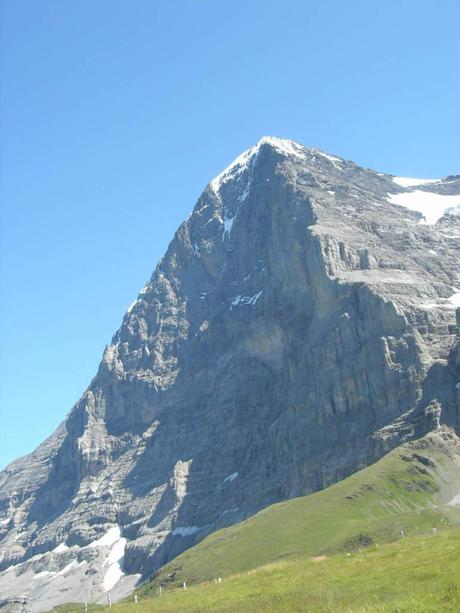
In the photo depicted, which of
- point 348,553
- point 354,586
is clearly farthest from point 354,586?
point 348,553

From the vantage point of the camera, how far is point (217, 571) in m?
156

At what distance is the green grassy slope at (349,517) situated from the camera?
5797 inches

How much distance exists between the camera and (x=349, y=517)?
160 metres

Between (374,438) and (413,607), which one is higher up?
(374,438)

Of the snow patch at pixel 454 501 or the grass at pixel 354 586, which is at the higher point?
the snow patch at pixel 454 501

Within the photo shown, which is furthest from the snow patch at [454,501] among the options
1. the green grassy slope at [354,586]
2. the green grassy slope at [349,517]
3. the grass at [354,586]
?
the grass at [354,586]

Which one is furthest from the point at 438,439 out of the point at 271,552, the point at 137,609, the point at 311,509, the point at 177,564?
the point at 137,609

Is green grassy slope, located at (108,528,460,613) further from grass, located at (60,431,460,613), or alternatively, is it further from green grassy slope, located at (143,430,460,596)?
green grassy slope, located at (143,430,460,596)

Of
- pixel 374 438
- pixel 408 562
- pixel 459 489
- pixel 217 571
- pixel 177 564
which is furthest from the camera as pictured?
pixel 374 438

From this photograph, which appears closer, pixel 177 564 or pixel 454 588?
pixel 454 588

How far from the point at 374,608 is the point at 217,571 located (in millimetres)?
130006

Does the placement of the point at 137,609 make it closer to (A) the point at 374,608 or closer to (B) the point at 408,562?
(B) the point at 408,562

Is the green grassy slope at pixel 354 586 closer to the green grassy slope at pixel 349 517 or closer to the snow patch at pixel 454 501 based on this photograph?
the green grassy slope at pixel 349 517

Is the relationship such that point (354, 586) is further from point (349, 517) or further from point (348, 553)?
point (349, 517)
